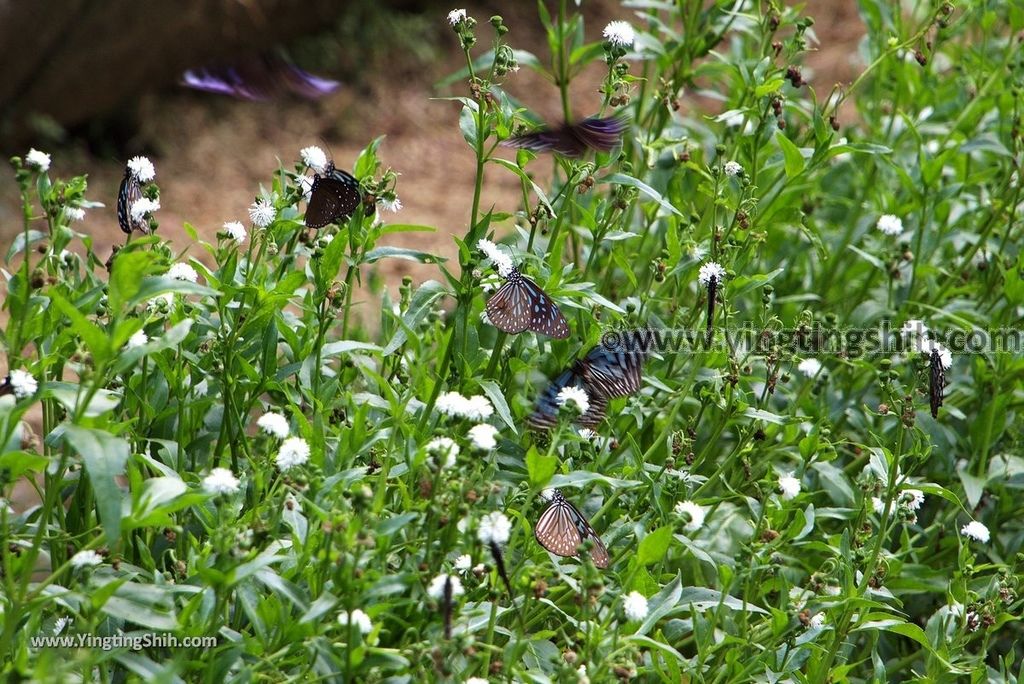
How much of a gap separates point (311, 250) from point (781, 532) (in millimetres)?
1136

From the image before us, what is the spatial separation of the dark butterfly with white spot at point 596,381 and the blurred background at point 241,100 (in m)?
2.68

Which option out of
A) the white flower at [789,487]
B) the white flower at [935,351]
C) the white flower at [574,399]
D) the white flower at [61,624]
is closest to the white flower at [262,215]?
the white flower at [574,399]

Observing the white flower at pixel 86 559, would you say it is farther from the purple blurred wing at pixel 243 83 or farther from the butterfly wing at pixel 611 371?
the purple blurred wing at pixel 243 83

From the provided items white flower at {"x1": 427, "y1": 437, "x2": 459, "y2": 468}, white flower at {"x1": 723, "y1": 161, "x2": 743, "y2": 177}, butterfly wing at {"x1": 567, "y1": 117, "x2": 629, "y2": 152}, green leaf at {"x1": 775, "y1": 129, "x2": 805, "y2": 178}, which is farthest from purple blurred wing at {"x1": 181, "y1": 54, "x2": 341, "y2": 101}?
white flower at {"x1": 427, "y1": 437, "x2": 459, "y2": 468}

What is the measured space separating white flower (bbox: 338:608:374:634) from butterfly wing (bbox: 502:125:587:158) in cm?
96

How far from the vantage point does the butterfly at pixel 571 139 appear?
7.32 feet

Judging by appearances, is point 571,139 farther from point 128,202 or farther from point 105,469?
point 105,469

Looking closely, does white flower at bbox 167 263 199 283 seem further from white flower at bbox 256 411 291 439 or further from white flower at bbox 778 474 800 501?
white flower at bbox 778 474 800 501

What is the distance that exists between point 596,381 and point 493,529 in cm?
59

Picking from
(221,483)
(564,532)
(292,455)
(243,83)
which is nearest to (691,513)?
(564,532)

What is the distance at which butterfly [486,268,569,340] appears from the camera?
2.11 metres

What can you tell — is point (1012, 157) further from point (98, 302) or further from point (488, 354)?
point (98, 302)

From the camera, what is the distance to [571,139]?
7.34ft

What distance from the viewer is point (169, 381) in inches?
88.2
